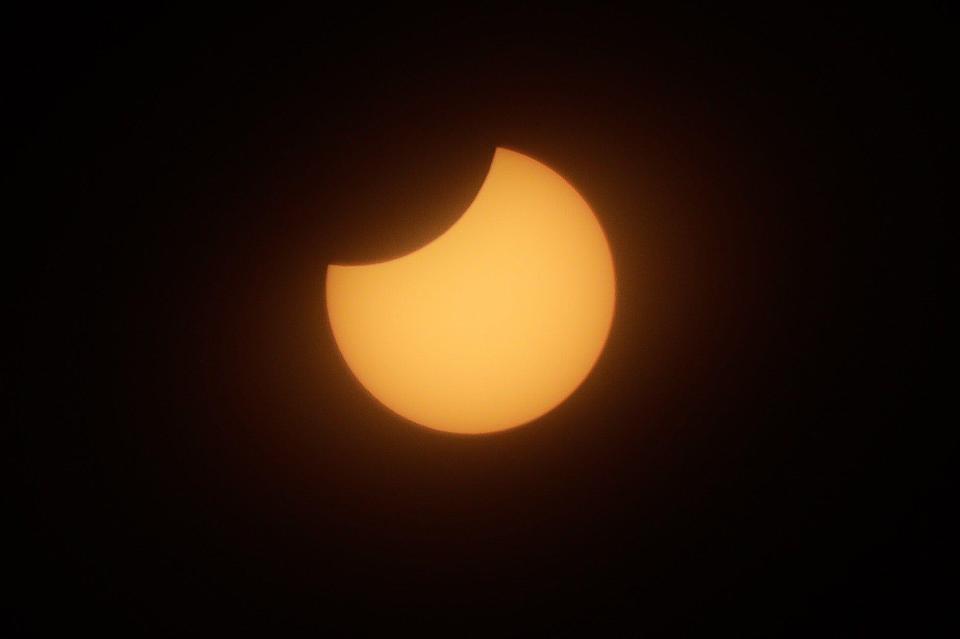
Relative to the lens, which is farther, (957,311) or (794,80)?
(957,311)

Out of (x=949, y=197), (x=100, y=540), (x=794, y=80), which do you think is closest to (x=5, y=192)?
(x=100, y=540)

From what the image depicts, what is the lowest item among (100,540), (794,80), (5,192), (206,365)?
(100,540)

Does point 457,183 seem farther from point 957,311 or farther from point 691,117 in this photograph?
point 957,311


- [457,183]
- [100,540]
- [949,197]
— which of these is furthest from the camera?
[100,540]
